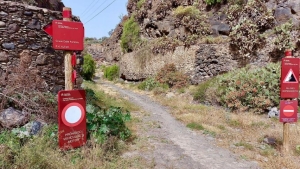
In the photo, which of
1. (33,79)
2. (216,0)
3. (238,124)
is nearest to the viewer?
(33,79)

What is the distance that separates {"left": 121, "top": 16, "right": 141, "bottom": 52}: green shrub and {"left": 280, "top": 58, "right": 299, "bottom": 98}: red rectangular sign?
1233cm

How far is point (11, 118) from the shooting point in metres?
3.70

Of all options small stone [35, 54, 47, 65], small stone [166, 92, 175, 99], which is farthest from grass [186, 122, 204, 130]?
small stone [166, 92, 175, 99]

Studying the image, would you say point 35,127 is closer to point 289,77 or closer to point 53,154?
point 53,154

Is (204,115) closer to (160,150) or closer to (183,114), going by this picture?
(183,114)

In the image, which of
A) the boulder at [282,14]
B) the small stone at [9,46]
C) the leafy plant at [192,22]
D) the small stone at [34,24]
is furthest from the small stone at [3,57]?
the boulder at [282,14]

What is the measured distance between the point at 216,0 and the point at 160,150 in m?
10.7

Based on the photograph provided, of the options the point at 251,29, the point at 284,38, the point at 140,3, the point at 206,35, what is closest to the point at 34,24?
the point at 251,29

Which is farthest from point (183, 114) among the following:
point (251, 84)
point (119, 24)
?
point (119, 24)

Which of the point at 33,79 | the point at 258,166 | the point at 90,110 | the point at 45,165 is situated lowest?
the point at 258,166

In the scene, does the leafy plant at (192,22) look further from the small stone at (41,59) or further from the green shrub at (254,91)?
the small stone at (41,59)

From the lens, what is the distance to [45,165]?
282cm

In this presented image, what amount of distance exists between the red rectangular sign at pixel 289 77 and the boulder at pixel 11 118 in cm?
460

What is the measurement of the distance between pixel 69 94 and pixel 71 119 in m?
0.39
